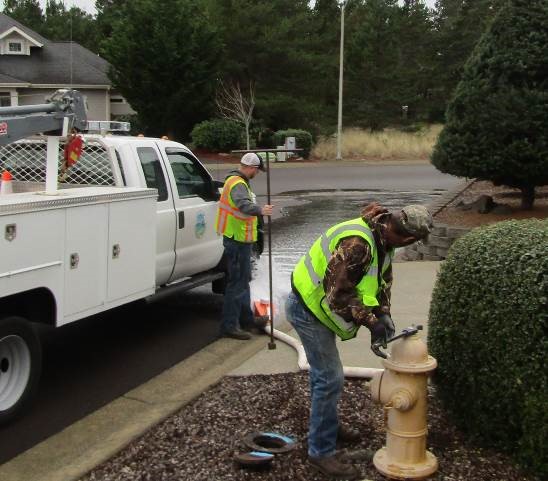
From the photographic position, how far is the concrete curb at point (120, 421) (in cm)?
439

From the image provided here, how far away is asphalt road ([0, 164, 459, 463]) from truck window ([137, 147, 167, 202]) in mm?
1388

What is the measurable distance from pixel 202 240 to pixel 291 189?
48.7 feet

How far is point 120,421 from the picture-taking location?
201 inches

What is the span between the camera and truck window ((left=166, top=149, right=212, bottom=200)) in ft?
25.0

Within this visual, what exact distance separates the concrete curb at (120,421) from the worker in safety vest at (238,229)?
45cm

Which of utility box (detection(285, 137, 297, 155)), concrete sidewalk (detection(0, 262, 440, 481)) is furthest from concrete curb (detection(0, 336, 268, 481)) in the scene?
utility box (detection(285, 137, 297, 155))

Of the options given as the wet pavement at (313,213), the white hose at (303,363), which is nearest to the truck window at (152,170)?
the white hose at (303,363)

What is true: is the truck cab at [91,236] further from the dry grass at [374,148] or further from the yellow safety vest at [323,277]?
the dry grass at [374,148]

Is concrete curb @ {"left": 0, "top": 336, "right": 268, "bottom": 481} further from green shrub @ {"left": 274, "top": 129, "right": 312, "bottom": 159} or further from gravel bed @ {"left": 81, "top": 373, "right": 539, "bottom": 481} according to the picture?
green shrub @ {"left": 274, "top": 129, "right": 312, "bottom": 159}

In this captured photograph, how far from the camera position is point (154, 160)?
7.28 meters

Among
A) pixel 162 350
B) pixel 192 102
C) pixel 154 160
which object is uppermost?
pixel 192 102

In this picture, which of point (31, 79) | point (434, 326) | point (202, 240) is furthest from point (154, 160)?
point (31, 79)

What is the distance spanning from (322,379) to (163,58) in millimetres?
30342

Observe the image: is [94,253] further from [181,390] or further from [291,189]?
[291,189]
